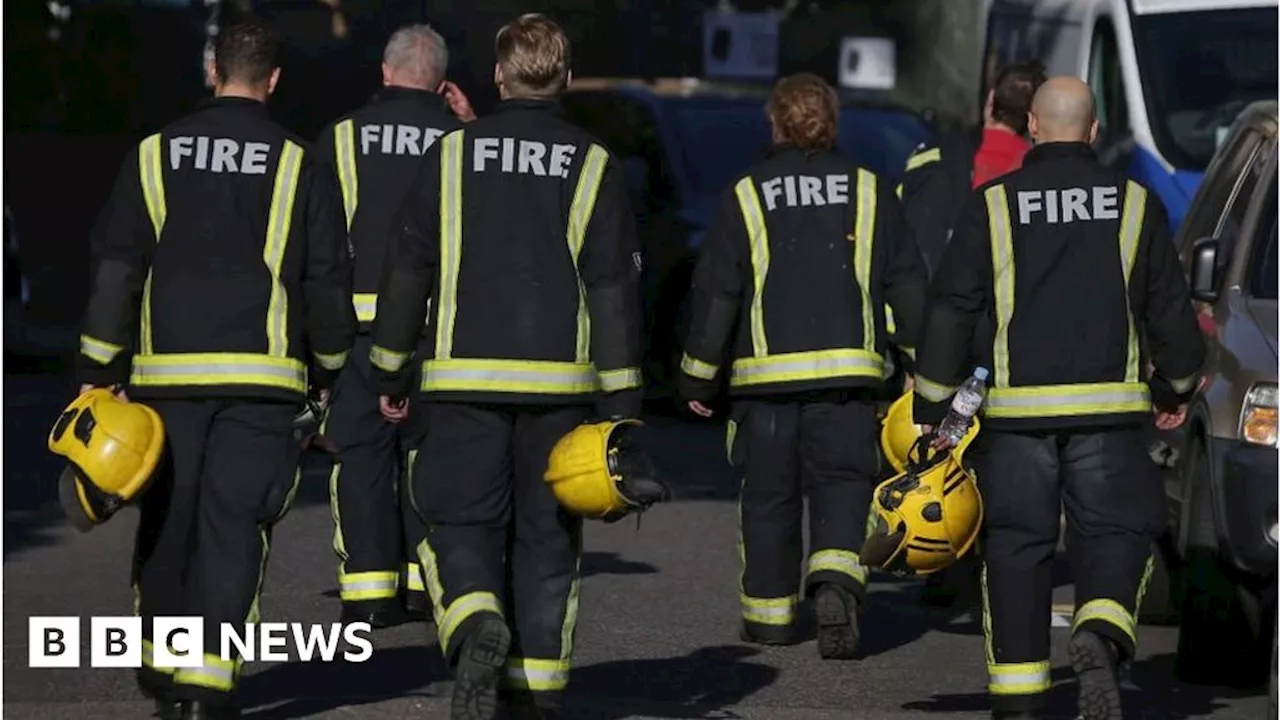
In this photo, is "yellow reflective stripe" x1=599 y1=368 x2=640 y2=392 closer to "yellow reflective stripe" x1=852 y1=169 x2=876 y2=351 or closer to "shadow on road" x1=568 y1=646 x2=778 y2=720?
"shadow on road" x1=568 y1=646 x2=778 y2=720

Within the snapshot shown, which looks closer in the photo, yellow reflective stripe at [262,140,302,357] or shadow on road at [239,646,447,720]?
yellow reflective stripe at [262,140,302,357]

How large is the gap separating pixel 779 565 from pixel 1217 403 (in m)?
1.61

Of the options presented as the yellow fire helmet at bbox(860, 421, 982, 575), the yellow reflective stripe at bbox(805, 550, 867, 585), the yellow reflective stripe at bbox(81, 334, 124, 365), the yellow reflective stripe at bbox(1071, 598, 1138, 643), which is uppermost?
the yellow reflective stripe at bbox(81, 334, 124, 365)

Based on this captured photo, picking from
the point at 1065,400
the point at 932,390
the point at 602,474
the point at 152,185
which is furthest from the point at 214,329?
the point at 1065,400

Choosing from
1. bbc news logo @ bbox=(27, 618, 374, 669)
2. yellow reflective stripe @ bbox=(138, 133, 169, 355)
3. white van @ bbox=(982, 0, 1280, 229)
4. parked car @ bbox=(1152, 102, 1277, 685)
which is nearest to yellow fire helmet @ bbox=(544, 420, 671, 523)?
bbc news logo @ bbox=(27, 618, 374, 669)

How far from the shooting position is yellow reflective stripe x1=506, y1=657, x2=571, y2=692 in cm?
859

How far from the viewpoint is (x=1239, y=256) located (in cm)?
1064

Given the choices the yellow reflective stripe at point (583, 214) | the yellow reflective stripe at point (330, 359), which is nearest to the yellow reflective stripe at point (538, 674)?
the yellow reflective stripe at point (583, 214)

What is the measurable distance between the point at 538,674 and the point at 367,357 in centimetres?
229

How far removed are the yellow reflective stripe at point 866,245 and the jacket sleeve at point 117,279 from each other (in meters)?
2.77

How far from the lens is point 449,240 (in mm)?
8539

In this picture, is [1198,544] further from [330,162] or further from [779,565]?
[330,162]

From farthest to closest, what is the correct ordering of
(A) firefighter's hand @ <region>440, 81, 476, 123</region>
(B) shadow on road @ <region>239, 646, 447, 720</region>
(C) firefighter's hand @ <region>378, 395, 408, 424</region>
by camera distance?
(A) firefighter's hand @ <region>440, 81, 476, 123</region> < (B) shadow on road @ <region>239, 646, 447, 720</region> < (C) firefighter's hand @ <region>378, 395, 408, 424</region>

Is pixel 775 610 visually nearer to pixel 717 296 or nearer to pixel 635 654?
pixel 635 654
